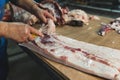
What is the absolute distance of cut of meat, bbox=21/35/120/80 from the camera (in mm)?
1010

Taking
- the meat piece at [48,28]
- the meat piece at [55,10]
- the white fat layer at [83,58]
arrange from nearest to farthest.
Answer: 1. the white fat layer at [83,58]
2. the meat piece at [48,28]
3. the meat piece at [55,10]

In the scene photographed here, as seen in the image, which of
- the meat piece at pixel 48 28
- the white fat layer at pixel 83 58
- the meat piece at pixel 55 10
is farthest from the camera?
the meat piece at pixel 55 10

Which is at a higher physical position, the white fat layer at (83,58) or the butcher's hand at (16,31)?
the butcher's hand at (16,31)

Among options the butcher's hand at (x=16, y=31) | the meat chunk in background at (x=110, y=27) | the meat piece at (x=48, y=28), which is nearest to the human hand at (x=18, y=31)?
the butcher's hand at (x=16, y=31)

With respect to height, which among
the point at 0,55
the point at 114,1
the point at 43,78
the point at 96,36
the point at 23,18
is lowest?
the point at 43,78

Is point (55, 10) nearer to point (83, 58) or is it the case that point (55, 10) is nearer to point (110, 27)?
point (110, 27)

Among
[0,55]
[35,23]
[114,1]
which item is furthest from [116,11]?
[0,55]

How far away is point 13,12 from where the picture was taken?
194 cm

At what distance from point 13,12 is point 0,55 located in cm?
51

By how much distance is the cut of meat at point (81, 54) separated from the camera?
3.31 feet

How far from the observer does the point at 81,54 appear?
1.14 m

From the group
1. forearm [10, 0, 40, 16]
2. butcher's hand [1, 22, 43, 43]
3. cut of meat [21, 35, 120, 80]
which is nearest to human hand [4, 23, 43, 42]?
butcher's hand [1, 22, 43, 43]

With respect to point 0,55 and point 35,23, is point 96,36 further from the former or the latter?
point 0,55

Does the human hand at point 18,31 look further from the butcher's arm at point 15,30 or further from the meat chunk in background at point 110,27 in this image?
the meat chunk in background at point 110,27
